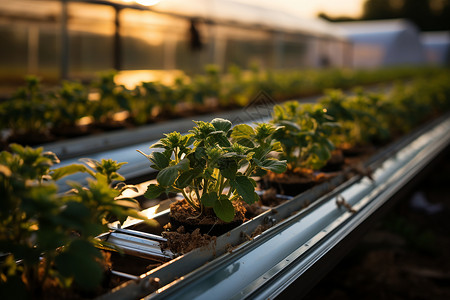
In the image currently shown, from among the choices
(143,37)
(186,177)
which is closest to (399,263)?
(186,177)

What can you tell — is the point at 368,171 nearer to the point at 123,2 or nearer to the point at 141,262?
the point at 141,262

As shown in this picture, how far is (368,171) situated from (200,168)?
1449 mm

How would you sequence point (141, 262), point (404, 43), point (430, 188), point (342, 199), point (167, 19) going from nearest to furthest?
point (141, 262)
point (342, 199)
point (430, 188)
point (167, 19)
point (404, 43)

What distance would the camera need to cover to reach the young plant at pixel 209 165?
1341 mm

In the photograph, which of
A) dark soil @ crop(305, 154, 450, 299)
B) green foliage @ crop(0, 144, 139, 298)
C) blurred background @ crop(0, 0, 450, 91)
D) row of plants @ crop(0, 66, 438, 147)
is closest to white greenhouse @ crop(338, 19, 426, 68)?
blurred background @ crop(0, 0, 450, 91)

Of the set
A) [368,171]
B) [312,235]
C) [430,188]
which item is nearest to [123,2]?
[430,188]

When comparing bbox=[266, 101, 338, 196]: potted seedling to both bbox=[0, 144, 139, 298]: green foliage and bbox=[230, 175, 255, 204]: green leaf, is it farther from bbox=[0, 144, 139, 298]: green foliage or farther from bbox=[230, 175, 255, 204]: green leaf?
bbox=[0, 144, 139, 298]: green foliage

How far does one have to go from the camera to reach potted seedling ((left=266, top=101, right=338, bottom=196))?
206cm

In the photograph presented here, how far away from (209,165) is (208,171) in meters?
0.02

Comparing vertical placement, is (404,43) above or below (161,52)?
above

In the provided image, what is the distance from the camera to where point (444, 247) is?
143 inches

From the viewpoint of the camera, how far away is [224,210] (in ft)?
4.59

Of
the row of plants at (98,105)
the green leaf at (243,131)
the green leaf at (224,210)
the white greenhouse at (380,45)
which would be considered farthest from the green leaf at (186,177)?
the white greenhouse at (380,45)

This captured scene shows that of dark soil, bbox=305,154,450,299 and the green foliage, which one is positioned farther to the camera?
dark soil, bbox=305,154,450,299
